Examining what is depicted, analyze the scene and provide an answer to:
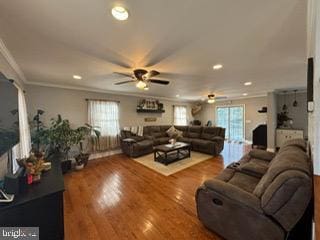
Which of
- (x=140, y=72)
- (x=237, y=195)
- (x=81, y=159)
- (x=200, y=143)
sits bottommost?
(x=81, y=159)

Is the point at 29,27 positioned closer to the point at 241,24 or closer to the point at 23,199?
the point at 23,199

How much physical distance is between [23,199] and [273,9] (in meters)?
3.01

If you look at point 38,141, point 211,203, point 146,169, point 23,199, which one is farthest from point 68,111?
point 211,203

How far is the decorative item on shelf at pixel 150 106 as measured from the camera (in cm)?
689

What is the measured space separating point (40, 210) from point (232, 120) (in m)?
9.09

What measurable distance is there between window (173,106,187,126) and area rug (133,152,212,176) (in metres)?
3.40

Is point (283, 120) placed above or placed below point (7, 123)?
below

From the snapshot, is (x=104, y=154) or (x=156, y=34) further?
(x=104, y=154)

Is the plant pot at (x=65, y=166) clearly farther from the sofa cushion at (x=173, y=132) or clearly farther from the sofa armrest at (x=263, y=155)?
the sofa armrest at (x=263, y=155)

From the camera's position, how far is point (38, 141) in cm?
405

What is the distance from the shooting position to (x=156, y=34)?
1914 mm

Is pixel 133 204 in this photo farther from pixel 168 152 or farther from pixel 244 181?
pixel 168 152

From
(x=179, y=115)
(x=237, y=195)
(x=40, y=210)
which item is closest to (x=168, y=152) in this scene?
(x=237, y=195)

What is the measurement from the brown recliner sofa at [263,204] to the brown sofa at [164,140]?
371cm
